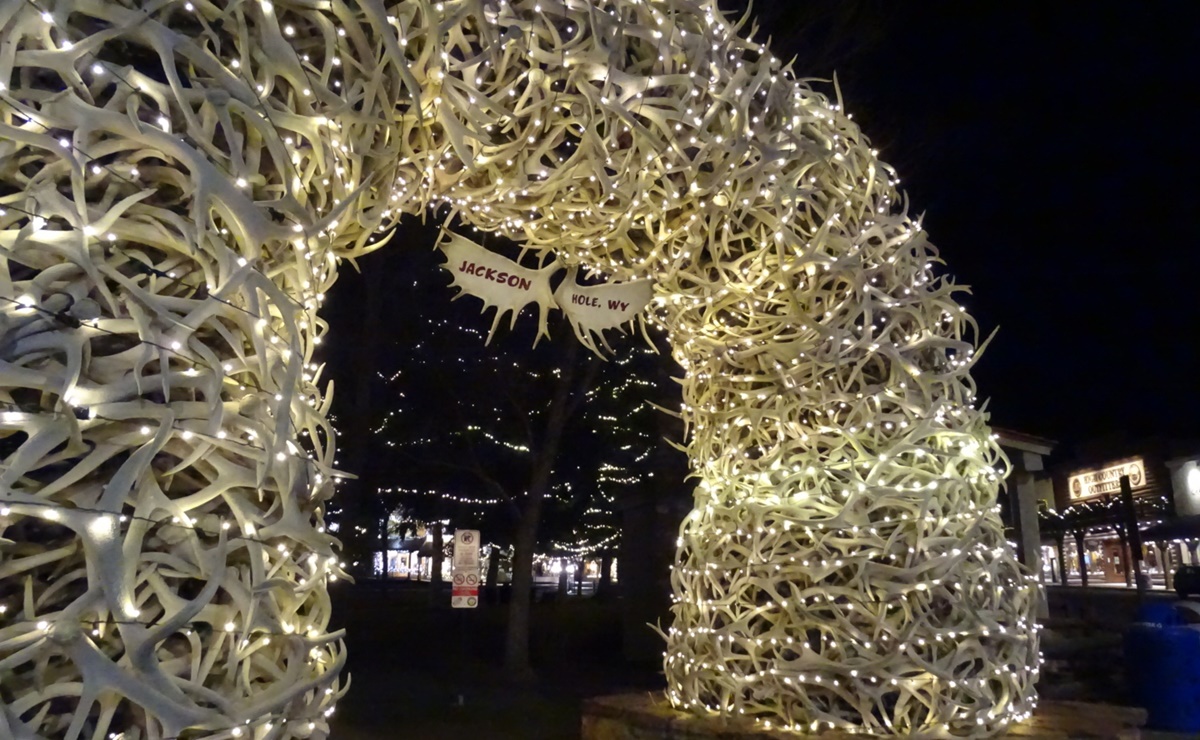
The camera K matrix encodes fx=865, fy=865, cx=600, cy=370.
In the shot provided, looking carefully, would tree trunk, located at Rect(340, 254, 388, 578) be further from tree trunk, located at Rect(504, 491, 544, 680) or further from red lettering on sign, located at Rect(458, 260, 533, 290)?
red lettering on sign, located at Rect(458, 260, 533, 290)

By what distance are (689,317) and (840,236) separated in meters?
0.89

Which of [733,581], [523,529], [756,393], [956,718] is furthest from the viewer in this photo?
[523,529]

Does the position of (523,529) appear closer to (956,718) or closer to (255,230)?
(956,718)

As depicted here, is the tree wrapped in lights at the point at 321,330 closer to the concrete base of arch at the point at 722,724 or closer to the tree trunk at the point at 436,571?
the concrete base of arch at the point at 722,724

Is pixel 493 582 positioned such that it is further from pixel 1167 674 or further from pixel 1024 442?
pixel 1167 674

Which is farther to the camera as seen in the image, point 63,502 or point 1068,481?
point 1068,481

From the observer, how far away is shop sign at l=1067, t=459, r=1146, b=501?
23297mm

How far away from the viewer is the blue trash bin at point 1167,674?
6.29 metres

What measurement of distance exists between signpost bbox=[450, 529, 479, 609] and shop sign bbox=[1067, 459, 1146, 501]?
2224 centimetres

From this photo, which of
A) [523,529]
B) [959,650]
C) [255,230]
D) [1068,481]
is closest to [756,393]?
[959,650]

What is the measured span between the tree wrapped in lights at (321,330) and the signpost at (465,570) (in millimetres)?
2167

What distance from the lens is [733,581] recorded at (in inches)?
167

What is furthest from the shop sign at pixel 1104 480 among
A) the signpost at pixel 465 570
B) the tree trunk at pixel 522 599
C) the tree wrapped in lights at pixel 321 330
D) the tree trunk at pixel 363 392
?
the tree wrapped in lights at pixel 321 330

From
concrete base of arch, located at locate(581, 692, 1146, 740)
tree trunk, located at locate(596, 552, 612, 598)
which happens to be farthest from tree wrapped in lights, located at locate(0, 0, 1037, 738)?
tree trunk, located at locate(596, 552, 612, 598)
